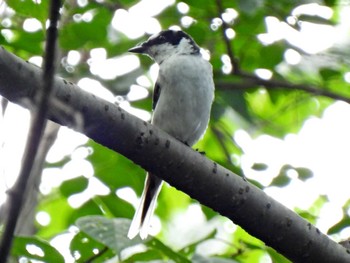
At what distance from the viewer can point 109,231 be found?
2.82 m

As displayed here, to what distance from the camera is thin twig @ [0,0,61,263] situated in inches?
45.4

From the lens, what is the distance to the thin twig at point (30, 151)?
3.78ft

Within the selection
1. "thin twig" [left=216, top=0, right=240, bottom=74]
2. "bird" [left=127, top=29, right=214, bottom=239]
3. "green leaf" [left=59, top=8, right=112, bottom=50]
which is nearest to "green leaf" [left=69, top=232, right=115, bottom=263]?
"bird" [left=127, top=29, right=214, bottom=239]

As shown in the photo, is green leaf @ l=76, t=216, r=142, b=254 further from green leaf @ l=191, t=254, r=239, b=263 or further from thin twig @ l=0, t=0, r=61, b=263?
thin twig @ l=0, t=0, r=61, b=263

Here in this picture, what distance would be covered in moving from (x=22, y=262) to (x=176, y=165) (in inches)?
30.3

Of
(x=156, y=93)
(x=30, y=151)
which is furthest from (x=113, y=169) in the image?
(x=30, y=151)

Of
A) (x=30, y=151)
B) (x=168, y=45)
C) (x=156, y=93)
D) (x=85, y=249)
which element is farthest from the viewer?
(x=168, y=45)

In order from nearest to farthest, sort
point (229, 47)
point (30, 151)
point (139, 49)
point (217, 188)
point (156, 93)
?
point (30, 151) < point (217, 188) < point (156, 93) < point (229, 47) < point (139, 49)

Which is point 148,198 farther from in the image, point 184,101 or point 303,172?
point 303,172

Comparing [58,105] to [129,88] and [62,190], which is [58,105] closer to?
[62,190]

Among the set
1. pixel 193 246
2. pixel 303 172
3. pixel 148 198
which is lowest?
pixel 148 198

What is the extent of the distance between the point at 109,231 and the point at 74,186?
1.05m

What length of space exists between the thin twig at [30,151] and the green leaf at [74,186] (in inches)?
102

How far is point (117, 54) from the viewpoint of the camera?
4.23m
